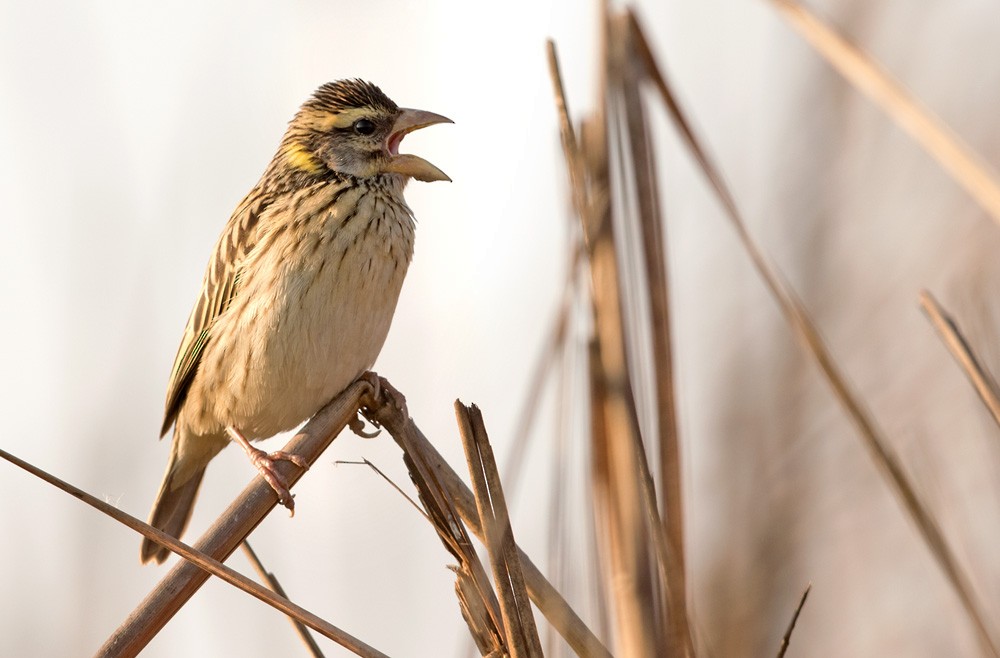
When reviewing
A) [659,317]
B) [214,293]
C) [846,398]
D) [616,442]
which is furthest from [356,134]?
[616,442]

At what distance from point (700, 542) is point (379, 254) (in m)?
1.47

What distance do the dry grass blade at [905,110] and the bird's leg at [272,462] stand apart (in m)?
1.53

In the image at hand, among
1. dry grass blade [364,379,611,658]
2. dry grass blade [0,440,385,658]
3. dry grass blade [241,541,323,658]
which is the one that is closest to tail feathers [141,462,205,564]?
dry grass blade [364,379,611,658]

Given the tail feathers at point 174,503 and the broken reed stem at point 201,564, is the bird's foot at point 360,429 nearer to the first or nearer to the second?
the tail feathers at point 174,503

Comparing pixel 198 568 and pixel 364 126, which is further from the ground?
pixel 364 126

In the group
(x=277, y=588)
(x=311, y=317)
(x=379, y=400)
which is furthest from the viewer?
→ (x=311, y=317)

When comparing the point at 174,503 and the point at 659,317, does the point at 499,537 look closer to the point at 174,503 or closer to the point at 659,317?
the point at 659,317

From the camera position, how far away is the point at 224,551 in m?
2.21

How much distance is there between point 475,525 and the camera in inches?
89.3

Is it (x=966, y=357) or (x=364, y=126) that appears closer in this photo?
(x=966, y=357)

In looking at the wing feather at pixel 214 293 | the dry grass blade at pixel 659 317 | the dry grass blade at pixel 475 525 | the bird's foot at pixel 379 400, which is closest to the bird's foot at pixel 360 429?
the bird's foot at pixel 379 400

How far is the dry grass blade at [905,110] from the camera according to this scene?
1.87 m

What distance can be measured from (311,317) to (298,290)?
4.1 inches

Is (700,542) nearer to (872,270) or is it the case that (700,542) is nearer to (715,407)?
(715,407)
